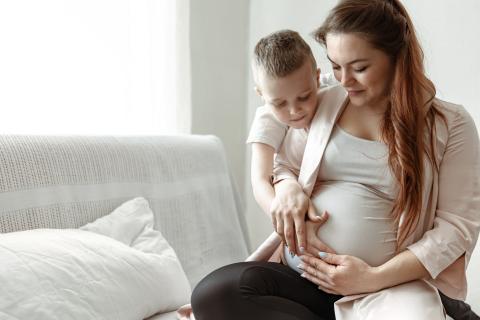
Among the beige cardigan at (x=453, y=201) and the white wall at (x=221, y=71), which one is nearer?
the beige cardigan at (x=453, y=201)

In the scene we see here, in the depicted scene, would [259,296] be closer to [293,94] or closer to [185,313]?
[185,313]

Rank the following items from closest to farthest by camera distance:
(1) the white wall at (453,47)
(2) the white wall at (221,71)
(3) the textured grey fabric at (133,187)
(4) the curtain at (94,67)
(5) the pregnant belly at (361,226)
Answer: (5) the pregnant belly at (361,226) → (3) the textured grey fabric at (133,187) → (4) the curtain at (94,67) → (1) the white wall at (453,47) → (2) the white wall at (221,71)

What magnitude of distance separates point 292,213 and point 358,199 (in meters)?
0.14

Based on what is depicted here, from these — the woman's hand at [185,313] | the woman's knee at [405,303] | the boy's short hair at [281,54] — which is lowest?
the woman's hand at [185,313]

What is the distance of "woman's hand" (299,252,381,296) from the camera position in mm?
1100

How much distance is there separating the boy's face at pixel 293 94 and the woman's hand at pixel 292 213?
145 mm

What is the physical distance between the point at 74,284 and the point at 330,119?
2.06 ft

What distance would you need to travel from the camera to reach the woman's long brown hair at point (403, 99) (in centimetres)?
111

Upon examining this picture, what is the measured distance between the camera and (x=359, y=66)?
1.11 metres

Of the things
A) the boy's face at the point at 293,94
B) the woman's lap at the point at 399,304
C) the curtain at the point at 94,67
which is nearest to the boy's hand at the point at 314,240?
the woman's lap at the point at 399,304

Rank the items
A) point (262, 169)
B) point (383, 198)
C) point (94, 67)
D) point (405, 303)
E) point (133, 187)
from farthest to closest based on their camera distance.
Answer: point (94, 67)
point (133, 187)
point (262, 169)
point (383, 198)
point (405, 303)

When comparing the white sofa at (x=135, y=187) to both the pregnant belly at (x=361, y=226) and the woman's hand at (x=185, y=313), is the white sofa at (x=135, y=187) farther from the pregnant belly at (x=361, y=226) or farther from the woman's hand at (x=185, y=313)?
the pregnant belly at (x=361, y=226)

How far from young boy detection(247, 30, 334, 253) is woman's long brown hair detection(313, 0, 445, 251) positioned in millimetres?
104

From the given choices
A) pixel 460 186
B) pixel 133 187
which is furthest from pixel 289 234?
pixel 133 187
